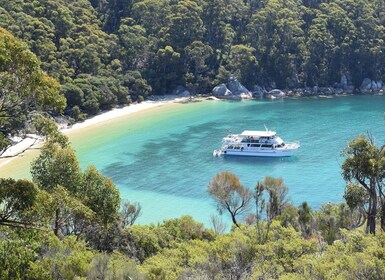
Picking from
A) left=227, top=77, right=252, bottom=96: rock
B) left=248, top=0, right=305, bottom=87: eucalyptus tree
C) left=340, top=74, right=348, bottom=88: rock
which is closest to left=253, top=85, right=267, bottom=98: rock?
left=227, top=77, right=252, bottom=96: rock

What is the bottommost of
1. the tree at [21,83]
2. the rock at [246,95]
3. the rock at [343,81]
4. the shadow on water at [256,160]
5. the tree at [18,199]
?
the shadow on water at [256,160]

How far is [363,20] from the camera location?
8731 cm

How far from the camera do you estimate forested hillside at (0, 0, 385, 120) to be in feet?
233

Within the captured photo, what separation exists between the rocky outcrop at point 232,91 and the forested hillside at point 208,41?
173 centimetres

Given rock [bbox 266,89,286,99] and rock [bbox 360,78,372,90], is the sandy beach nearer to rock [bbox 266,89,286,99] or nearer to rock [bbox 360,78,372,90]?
rock [bbox 266,89,286,99]

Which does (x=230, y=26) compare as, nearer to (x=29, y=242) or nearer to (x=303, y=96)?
(x=303, y=96)

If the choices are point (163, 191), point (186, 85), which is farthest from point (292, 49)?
point (163, 191)

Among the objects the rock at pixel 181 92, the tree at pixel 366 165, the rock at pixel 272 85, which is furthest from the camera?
the rock at pixel 272 85

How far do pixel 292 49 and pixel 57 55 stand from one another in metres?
39.1

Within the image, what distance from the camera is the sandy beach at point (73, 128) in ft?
146

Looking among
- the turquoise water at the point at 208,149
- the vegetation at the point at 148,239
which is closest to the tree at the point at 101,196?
the vegetation at the point at 148,239

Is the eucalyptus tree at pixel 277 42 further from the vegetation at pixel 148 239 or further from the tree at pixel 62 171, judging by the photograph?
the tree at pixel 62 171

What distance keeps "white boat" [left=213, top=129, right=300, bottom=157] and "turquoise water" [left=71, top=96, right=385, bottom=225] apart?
2.92ft

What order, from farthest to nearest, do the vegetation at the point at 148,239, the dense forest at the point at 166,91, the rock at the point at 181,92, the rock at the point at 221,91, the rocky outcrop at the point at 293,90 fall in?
1. the rocky outcrop at the point at 293,90
2. the rock at the point at 221,91
3. the rock at the point at 181,92
4. the dense forest at the point at 166,91
5. the vegetation at the point at 148,239
